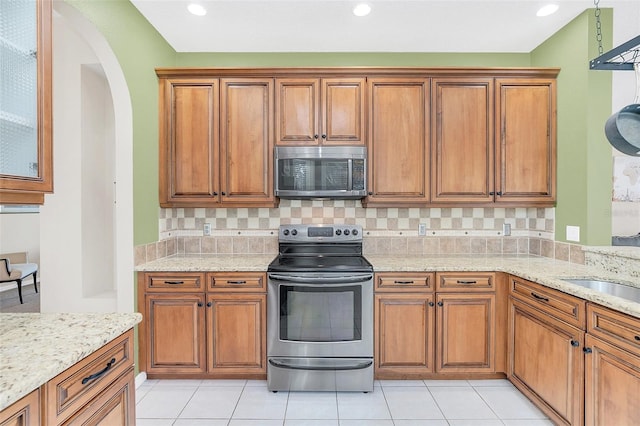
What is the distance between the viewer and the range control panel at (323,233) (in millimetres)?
3133

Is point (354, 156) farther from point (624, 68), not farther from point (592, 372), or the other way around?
point (592, 372)

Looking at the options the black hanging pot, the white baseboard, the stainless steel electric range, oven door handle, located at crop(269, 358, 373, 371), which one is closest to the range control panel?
the stainless steel electric range

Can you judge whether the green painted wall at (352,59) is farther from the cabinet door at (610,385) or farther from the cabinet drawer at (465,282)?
the cabinet door at (610,385)

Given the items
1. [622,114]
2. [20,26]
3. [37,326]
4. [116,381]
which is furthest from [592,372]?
[20,26]

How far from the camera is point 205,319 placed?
2.60m

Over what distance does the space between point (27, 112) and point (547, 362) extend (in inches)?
117

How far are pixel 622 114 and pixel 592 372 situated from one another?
4.42 feet

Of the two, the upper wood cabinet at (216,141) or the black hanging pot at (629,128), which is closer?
the black hanging pot at (629,128)

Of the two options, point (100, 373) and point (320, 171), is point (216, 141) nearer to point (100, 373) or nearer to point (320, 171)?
point (320, 171)

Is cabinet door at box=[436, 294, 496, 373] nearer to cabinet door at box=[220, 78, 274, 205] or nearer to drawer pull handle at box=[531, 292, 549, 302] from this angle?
drawer pull handle at box=[531, 292, 549, 302]

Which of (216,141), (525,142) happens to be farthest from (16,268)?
(525,142)

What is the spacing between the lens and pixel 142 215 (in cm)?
268

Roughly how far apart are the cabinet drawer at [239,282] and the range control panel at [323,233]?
0.61m

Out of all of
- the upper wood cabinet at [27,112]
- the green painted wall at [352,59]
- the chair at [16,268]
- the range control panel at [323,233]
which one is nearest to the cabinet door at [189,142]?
the green painted wall at [352,59]
